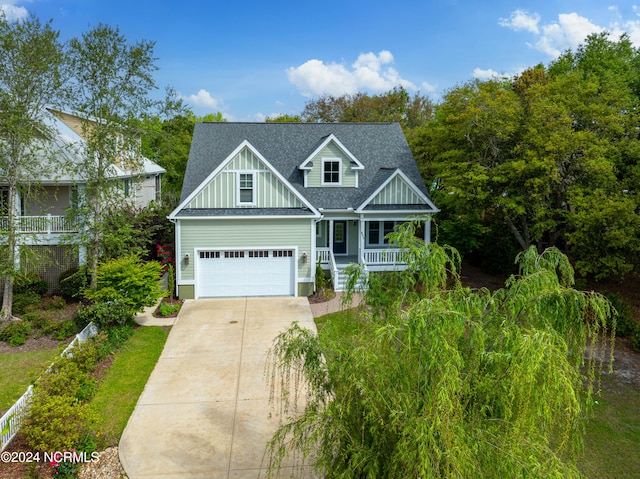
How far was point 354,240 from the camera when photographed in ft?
81.3

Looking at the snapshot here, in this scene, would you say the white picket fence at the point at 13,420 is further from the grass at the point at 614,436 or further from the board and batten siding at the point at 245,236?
the grass at the point at 614,436

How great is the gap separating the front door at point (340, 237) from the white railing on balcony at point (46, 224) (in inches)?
447

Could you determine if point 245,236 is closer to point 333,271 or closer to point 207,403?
point 333,271

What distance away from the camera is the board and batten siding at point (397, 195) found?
22297mm

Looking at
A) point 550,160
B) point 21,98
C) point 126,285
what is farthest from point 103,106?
point 550,160

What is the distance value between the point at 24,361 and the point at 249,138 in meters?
14.3

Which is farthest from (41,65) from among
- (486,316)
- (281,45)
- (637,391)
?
(637,391)

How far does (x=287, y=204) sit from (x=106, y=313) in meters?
8.11

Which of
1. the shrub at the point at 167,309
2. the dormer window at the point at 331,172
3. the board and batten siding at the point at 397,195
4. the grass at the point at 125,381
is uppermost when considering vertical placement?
the dormer window at the point at 331,172

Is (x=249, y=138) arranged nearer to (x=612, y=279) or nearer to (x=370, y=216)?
(x=370, y=216)

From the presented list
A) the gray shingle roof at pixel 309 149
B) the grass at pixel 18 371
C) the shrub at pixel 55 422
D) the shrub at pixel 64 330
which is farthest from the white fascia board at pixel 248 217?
the shrub at pixel 55 422

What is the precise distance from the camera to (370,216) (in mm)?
22438

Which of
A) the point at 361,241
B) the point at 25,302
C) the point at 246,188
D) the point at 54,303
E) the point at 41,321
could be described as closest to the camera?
the point at 41,321

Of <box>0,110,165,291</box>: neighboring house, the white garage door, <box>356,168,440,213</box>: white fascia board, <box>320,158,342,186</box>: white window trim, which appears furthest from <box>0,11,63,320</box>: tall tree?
<box>356,168,440,213</box>: white fascia board
